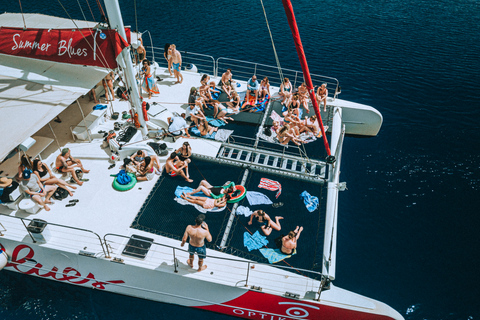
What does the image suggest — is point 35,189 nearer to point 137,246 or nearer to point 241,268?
point 137,246

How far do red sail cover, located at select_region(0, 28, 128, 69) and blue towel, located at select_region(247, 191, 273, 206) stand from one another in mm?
5947

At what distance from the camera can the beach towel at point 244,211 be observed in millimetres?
10059

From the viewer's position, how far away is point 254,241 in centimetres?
934

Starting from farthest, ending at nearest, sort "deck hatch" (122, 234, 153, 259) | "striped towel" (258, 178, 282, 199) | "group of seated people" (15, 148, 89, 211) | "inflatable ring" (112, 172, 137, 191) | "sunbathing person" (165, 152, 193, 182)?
"striped towel" (258, 178, 282, 199) → "sunbathing person" (165, 152, 193, 182) → "inflatable ring" (112, 172, 137, 191) → "group of seated people" (15, 148, 89, 211) → "deck hatch" (122, 234, 153, 259)

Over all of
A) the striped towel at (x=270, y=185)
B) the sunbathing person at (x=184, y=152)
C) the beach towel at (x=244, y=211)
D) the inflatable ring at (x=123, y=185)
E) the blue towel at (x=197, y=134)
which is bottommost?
the beach towel at (x=244, y=211)

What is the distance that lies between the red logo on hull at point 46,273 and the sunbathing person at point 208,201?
2916 mm

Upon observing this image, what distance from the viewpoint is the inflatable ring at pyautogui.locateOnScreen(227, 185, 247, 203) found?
1029cm

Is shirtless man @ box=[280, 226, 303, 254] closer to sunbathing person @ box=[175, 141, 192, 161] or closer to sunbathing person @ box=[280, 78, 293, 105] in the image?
sunbathing person @ box=[175, 141, 192, 161]

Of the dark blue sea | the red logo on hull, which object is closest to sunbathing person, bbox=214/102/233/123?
the dark blue sea

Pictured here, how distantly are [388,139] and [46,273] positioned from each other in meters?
14.4

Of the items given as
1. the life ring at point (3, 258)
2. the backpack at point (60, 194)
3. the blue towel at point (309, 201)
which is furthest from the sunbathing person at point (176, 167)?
the life ring at point (3, 258)

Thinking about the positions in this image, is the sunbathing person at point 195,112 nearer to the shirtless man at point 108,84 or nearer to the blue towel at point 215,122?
the blue towel at point 215,122


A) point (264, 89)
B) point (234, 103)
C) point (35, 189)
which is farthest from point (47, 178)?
point (264, 89)

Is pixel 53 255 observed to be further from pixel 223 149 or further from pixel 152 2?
pixel 152 2
